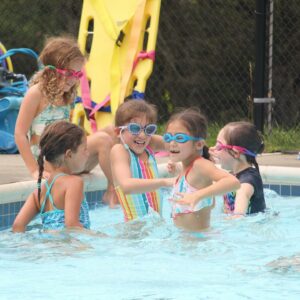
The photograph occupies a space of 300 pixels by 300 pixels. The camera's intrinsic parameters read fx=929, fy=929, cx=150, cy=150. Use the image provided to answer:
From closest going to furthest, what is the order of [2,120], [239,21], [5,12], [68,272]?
[68,272] < [2,120] < [239,21] < [5,12]

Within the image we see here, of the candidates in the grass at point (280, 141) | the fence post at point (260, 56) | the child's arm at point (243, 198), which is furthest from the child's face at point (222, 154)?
the fence post at point (260, 56)

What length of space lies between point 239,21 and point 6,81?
331 cm

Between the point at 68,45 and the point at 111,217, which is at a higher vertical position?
the point at 68,45

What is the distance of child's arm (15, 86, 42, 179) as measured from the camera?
6012 millimetres

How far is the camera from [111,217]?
632 centimetres

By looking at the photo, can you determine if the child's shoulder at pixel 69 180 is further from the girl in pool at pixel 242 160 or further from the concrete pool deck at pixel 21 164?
the concrete pool deck at pixel 21 164

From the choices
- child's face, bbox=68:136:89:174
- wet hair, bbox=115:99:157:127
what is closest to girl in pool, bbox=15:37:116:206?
wet hair, bbox=115:99:157:127

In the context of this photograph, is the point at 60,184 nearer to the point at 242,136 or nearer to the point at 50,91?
the point at 242,136

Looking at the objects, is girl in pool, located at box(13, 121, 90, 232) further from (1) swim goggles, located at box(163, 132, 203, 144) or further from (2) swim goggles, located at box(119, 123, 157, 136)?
(2) swim goggles, located at box(119, 123, 157, 136)

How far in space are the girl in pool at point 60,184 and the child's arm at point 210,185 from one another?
1.88 ft

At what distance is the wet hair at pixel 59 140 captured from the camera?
4773 mm

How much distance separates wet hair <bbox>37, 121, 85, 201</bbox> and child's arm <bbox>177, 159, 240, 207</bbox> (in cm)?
62

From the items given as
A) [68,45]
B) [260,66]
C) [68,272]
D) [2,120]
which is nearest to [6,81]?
[2,120]

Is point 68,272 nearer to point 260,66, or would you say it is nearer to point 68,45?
point 68,45
